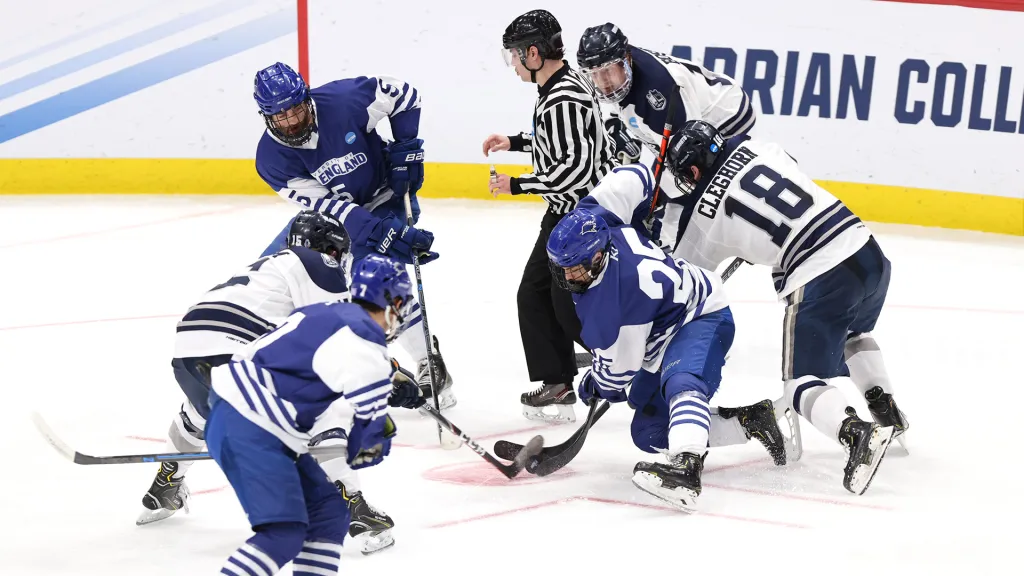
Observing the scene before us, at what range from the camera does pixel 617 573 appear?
315cm

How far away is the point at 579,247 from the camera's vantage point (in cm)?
334

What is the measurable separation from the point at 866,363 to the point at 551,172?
1238 mm

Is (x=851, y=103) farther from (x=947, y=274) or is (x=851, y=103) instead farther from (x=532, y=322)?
(x=532, y=322)

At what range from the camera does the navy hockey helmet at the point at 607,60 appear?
4.18 m

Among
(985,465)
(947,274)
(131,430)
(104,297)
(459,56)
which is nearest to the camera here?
(985,465)

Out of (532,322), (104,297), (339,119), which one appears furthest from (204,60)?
(532,322)

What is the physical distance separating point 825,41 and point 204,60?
12.3 feet

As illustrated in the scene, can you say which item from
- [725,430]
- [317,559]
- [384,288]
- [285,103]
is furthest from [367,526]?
[285,103]

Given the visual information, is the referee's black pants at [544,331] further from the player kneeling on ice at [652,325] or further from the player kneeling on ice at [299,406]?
the player kneeling on ice at [299,406]

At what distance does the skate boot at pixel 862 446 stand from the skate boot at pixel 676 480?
44 centimetres

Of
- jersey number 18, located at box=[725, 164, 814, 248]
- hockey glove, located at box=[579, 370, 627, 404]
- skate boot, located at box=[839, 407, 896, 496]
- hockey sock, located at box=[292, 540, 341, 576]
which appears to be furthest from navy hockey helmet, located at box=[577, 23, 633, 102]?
hockey sock, located at box=[292, 540, 341, 576]

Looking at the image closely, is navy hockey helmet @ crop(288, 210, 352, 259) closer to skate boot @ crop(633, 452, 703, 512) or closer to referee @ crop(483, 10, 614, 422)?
referee @ crop(483, 10, 614, 422)

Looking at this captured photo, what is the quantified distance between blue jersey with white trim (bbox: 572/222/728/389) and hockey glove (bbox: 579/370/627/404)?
3cm

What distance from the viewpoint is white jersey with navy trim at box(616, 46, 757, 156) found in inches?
171
